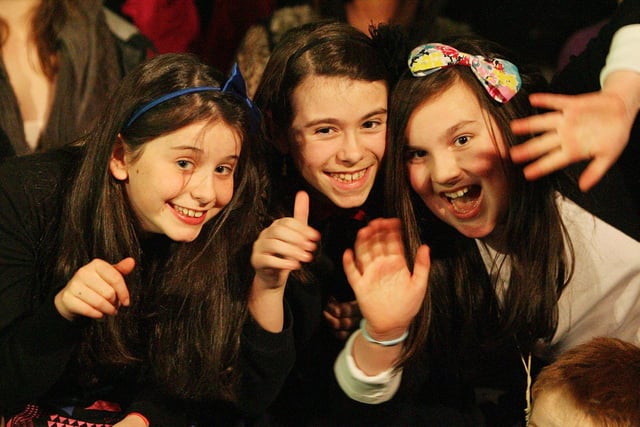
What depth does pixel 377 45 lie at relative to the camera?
192 centimetres

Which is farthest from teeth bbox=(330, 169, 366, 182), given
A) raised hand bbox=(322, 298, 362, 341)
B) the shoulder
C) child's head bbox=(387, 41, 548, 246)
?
the shoulder

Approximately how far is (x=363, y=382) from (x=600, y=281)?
2.00 ft

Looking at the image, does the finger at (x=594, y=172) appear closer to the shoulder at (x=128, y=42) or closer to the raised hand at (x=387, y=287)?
the raised hand at (x=387, y=287)

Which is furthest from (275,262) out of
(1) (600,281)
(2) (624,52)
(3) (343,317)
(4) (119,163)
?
(2) (624,52)

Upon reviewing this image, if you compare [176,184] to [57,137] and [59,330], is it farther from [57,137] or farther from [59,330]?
[57,137]

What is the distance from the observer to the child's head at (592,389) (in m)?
1.48

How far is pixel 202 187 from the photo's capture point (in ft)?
5.51

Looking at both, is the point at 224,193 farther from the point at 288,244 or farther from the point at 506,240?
the point at 506,240

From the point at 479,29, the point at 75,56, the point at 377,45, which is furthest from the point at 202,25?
the point at 377,45

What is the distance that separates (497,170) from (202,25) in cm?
156

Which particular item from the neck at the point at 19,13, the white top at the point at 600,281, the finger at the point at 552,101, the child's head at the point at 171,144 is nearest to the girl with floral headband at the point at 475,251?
the white top at the point at 600,281

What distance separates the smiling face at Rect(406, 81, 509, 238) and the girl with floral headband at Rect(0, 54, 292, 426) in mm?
364

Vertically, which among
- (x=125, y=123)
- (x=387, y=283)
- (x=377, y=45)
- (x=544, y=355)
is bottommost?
(x=544, y=355)

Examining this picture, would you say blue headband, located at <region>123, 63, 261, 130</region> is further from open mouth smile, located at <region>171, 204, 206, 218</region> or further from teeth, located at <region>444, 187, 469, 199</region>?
teeth, located at <region>444, 187, 469, 199</region>
